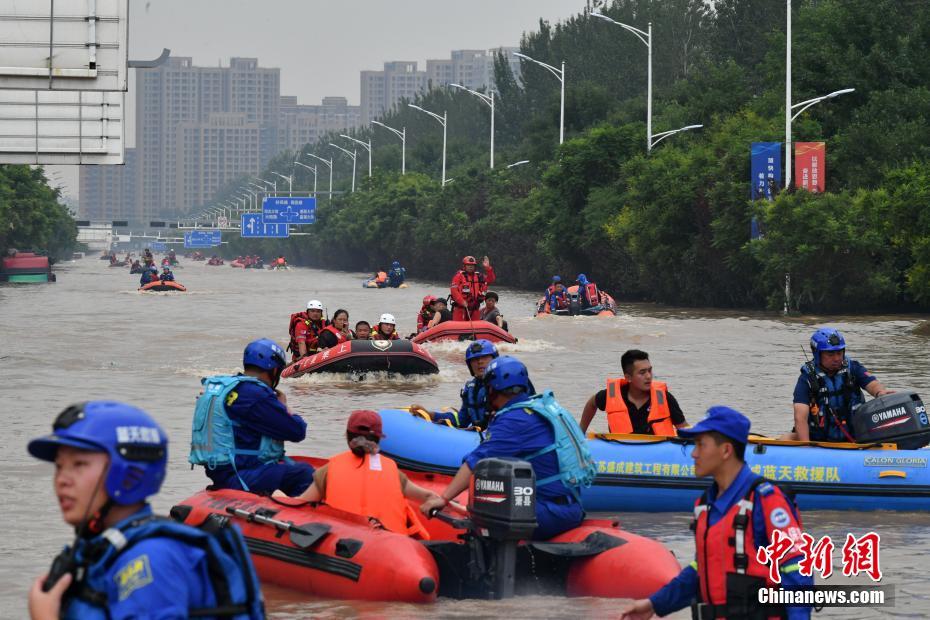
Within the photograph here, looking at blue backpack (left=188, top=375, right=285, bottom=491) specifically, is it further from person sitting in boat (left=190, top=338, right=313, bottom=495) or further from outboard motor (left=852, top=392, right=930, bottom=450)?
outboard motor (left=852, top=392, right=930, bottom=450)

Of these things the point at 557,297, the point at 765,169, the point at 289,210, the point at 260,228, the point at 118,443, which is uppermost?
the point at 289,210

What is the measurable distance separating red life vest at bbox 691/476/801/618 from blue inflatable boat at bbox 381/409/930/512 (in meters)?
6.50

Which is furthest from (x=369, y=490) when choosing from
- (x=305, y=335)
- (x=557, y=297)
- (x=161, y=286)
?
(x=161, y=286)

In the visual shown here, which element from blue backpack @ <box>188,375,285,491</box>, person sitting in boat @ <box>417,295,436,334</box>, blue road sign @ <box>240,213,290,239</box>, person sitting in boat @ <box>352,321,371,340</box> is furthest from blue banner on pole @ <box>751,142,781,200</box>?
blue road sign @ <box>240,213,290,239</box>

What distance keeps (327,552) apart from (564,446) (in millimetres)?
1489

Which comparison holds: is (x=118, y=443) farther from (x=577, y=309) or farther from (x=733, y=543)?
(x=577, y=309)

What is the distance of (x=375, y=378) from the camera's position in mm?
23094

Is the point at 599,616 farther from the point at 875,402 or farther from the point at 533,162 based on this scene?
the point at 533,162

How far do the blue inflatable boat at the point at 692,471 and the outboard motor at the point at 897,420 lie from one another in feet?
0.31

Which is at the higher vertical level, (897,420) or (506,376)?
(506,376)

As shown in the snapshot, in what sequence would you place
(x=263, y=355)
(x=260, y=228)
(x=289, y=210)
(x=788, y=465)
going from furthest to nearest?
(x=260, y=228) → (x=289, y=210) → (x=788, y=465) → (x=263, y=355)

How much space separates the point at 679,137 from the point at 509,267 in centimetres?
1718

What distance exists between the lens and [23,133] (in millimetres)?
23641

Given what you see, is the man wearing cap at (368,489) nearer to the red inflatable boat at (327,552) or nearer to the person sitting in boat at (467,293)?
the red inflatable boat at (327,552)
